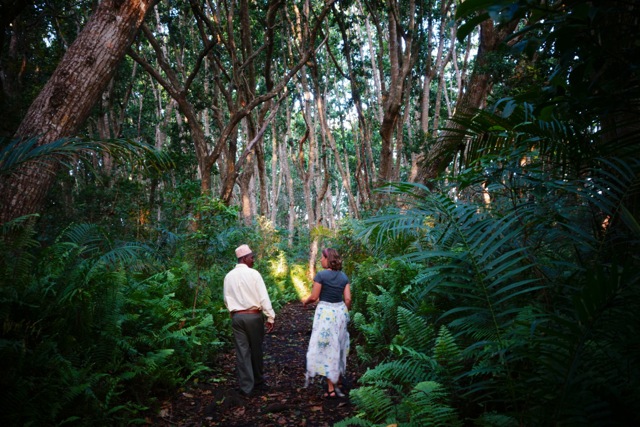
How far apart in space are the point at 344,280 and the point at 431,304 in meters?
1.18

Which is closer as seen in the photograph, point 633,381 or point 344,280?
point 633,381

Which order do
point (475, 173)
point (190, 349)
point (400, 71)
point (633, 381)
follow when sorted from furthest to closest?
point (400, 71), point (190, 349), point (475, 173), point (633, 381)

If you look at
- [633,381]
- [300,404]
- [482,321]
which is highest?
[482,321]

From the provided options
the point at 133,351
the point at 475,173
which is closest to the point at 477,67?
the point at 475,173

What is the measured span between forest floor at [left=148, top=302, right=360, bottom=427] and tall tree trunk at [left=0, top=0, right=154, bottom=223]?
8.73ft

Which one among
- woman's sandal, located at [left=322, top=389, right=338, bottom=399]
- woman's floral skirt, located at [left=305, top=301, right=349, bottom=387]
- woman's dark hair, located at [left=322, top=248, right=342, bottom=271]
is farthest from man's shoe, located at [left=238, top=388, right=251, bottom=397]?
woman's dark hair, located at [left=322, top=248, right=342, bottom=271]

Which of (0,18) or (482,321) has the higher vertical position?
(0,18)

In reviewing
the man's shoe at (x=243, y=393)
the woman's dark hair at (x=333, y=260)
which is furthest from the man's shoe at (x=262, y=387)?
the woman's dark hair at (x=333, y=260)

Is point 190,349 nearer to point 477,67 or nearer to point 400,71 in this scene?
point 477,67

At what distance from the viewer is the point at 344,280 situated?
5.43m

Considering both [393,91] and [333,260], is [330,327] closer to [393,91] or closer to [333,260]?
[333,260]

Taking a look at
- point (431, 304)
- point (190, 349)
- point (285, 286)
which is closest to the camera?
point (431, 304)

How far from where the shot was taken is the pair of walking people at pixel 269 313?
5.25 m

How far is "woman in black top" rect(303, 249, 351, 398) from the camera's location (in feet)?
17.0
